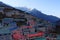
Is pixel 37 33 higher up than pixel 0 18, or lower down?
lower down

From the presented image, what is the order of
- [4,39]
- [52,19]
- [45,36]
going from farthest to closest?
[52,19] → [45,36] → [4,39]

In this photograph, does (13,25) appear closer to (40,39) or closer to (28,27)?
(28,27)

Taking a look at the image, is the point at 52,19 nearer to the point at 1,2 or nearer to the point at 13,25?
the point at 13,25

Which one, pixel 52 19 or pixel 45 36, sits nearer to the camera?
pixel 45 36

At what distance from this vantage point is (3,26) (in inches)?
101

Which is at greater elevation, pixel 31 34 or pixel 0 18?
pixel 0 18

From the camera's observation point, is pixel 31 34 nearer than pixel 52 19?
Yes

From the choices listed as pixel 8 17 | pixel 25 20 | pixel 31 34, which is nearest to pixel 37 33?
pixel 31 34

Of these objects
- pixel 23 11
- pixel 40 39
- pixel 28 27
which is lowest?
pixel 40 39

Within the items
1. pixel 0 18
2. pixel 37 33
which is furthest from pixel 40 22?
pixel 0 18

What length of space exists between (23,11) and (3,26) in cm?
42

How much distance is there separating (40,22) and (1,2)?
2.29 feet

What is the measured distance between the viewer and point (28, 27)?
265cm

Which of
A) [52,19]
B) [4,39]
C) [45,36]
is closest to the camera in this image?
[4,39]
